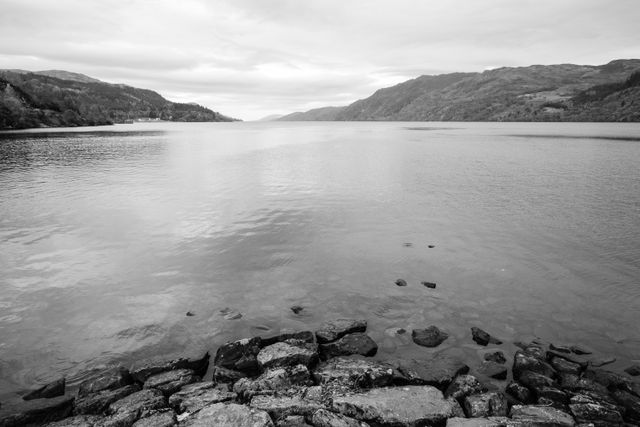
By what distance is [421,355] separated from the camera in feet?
44.4

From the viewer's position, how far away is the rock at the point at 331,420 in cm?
960

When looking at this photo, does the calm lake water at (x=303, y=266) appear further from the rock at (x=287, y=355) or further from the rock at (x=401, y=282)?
the rock at (x=287, y=355)

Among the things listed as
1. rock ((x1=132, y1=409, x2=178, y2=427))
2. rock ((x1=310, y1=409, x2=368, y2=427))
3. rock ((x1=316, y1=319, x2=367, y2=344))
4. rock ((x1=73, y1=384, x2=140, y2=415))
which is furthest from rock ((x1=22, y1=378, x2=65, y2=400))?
rock ((x1=316, y1=319, x2=367, y2=344))

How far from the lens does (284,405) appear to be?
10.4 meters

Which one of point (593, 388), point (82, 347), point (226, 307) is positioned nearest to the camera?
point (593, 388)

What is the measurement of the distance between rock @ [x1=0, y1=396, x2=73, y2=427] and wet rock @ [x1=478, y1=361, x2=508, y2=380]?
13170 millimetres

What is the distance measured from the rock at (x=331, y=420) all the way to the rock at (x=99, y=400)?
6.11m

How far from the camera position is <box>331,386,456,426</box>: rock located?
1005cm

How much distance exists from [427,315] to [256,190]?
34.3 metres

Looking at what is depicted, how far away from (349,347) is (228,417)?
207 inches

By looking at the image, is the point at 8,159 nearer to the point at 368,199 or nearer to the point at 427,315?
the point at 368,199

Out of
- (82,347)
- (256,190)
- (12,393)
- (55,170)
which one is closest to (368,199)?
(256,190)

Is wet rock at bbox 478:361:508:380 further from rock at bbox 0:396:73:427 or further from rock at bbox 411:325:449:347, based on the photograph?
rock at bbox 0:396:73:427

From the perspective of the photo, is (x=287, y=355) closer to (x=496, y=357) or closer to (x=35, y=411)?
(x=496, y=357)
